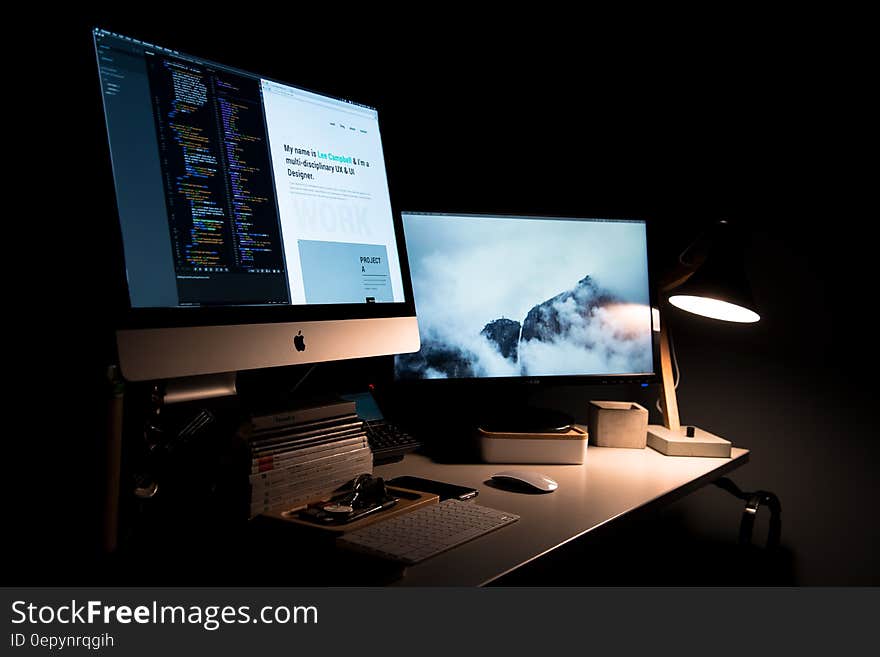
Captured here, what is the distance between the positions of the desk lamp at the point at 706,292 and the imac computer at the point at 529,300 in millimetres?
87

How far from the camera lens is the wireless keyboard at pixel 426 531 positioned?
0.76 metres

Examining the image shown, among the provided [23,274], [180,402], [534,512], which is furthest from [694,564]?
[23,274]

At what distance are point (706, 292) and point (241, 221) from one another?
0.96m

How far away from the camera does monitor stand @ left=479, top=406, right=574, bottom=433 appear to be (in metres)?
1.28

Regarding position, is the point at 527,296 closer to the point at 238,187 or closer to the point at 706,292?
the point at 706,292

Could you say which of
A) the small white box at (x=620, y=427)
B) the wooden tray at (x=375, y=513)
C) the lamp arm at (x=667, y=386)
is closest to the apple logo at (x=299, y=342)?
the wooden tray at (x=375, y=513)

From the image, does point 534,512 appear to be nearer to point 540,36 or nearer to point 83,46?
point 83,46

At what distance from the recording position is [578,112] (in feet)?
6.17

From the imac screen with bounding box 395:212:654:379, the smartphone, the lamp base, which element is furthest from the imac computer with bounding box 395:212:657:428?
the smartphone

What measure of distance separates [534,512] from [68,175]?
781mm

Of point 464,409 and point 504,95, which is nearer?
point 464,409

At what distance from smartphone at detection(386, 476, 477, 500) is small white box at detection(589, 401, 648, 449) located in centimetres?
51

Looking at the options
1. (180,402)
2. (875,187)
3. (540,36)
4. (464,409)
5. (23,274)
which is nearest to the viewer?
(180,402)

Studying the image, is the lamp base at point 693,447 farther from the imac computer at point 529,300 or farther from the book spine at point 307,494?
the book spine at point 307,494
